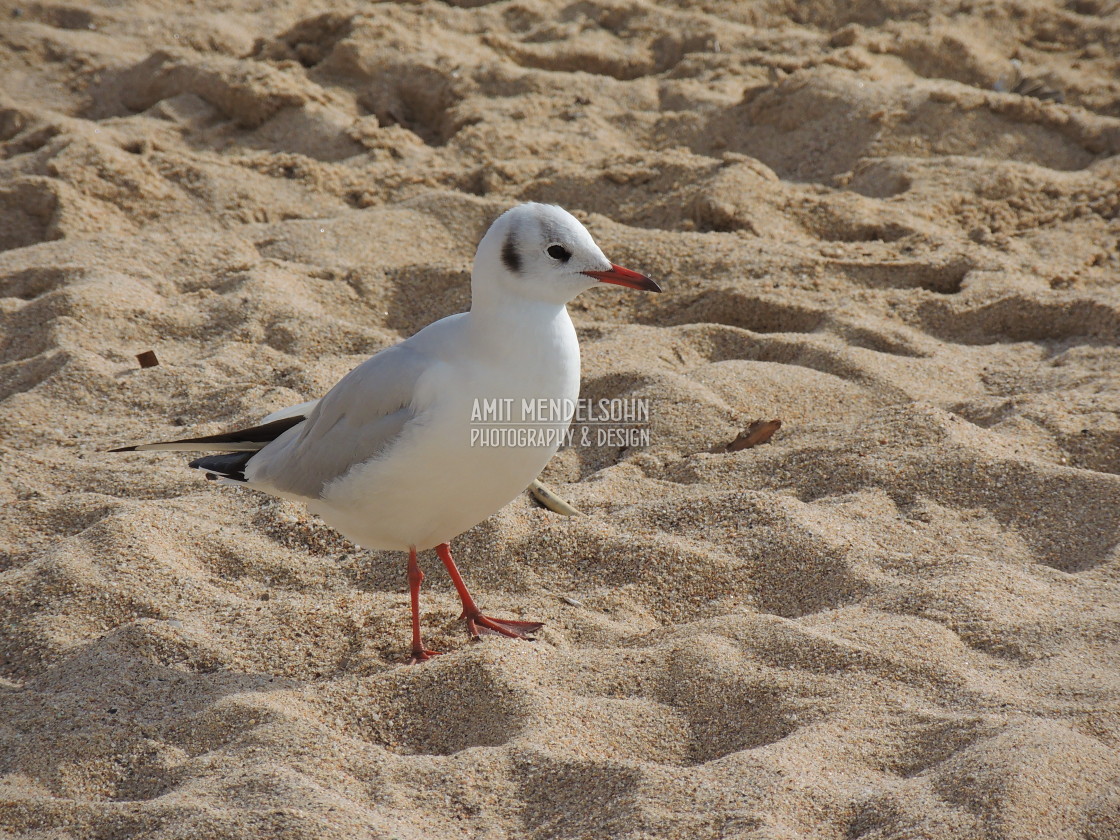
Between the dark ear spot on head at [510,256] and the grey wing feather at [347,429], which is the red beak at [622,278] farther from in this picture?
the grey wing feather at [347,429]

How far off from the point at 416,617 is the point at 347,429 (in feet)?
1.83

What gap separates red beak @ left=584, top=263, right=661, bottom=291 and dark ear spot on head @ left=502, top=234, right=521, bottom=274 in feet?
0.62

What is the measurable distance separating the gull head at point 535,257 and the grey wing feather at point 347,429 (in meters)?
0.30

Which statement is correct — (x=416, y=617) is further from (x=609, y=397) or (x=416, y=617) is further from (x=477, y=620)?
(x=609, y=397)

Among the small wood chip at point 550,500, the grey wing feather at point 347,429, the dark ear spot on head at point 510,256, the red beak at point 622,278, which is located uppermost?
the dark ear spot on head at point 510,256

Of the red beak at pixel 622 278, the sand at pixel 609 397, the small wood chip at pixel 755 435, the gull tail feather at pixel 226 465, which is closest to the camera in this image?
the sand at pixel 609 397

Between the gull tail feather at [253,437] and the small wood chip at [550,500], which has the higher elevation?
the gull tail feather at [253,437]

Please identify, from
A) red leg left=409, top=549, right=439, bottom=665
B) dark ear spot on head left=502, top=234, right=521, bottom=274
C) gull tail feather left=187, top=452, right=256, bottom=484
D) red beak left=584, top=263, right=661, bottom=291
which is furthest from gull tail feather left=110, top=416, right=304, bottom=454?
red beak left=584, top=263, right=661, bottom=291

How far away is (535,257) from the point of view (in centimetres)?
292

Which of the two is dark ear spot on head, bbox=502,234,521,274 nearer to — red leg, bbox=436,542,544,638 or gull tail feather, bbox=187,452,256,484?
red leg, bbox=436,542,544,638

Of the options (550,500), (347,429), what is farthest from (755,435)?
(347,429)

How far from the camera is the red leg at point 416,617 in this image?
2.99 metres

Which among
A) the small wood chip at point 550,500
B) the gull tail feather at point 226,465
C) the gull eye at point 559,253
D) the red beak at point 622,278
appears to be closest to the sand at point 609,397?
the small wood chip at point 550,500

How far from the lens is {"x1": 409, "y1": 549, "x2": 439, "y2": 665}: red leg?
299 centimetres
